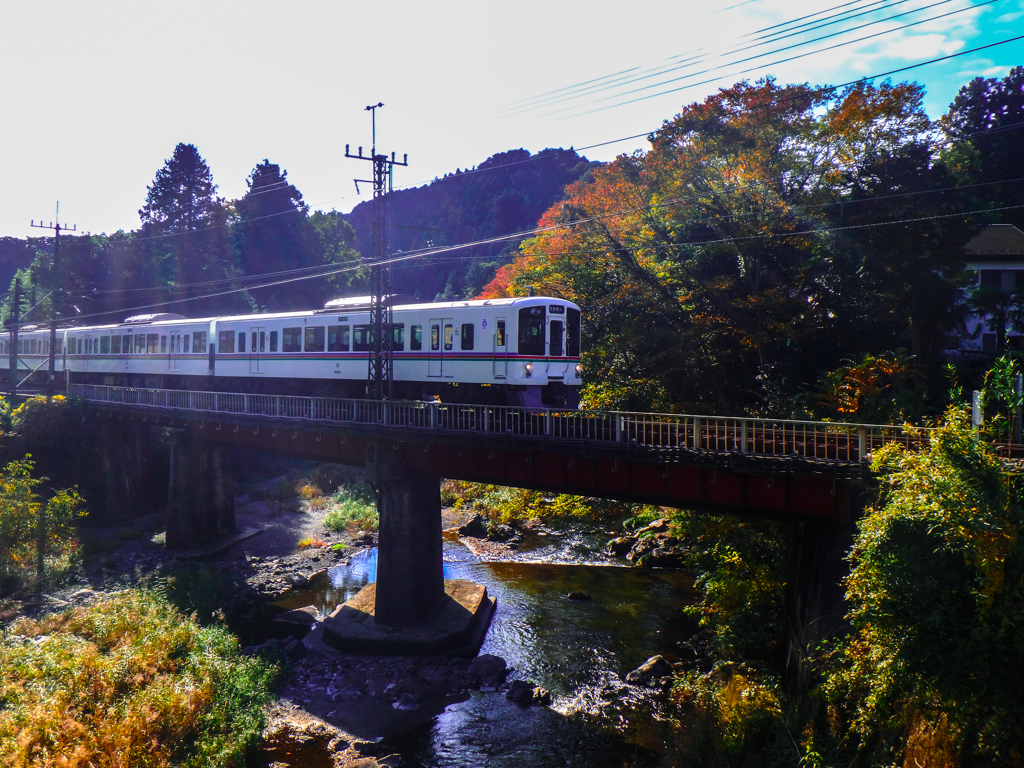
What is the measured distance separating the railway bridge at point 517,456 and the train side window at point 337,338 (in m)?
1.95

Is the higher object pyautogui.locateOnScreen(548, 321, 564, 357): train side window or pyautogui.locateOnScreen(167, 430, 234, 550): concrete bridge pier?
pyautogui.locateOnScreen(548, 321, 564, 357): train side window

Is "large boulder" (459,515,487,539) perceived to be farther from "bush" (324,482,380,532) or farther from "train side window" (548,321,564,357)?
"train side window" (548,321,564,357)

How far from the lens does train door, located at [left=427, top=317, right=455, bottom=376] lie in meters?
18.4

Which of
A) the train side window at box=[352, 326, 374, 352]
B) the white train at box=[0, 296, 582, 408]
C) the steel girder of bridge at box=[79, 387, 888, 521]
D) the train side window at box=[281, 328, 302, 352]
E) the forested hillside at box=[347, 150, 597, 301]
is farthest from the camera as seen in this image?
the forested hillside at box=[347, 150, 597, 301]

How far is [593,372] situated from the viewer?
2517 centimetres

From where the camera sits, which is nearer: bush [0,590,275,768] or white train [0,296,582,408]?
bush [0,590,275,768]

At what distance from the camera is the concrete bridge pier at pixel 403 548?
18.3 m

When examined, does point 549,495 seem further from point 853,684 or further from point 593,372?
point 853,684

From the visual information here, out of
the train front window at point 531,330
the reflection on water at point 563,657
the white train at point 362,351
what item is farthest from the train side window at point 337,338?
the reflection on water at point 563,657

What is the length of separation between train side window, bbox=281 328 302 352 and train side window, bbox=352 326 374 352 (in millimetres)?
3170

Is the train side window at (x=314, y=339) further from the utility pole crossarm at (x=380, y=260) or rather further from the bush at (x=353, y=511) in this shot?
the bush at (x=353, y=511)

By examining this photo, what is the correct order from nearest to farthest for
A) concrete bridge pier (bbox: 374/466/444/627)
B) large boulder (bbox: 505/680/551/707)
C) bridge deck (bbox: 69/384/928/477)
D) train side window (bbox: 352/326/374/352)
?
bridge deck (bbox: 69/384/928/477) → large boulder (bbox: 505/680/551/707) → concrete bridge pier (bbox: 374/466/444/627) → train side window (bbox: 352/326/374/352)

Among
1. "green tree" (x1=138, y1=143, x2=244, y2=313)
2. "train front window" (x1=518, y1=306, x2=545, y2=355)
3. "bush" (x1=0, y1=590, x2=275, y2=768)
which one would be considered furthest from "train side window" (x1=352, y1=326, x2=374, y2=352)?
"green tree" (x1=138, y1=143, x2=244, y2=313)

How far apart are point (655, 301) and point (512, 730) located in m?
16.0
